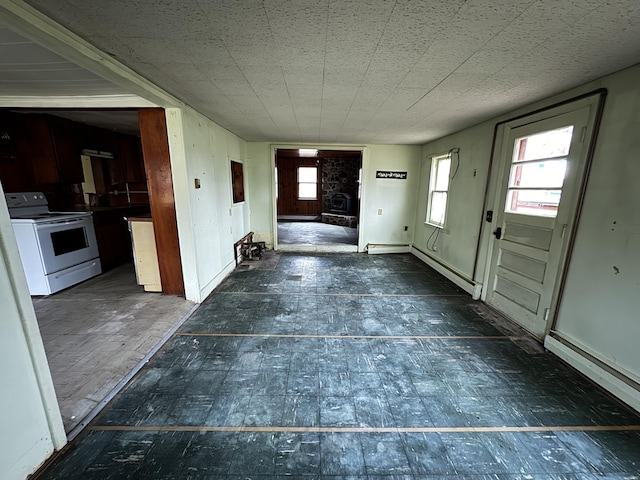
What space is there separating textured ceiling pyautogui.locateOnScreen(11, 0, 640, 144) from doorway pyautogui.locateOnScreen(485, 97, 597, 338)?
1.17ft

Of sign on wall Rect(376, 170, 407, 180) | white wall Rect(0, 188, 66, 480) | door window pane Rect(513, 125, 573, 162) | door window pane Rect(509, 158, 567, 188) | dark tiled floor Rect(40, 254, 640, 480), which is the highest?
door window pane Rect(513, 125, 573, 162)

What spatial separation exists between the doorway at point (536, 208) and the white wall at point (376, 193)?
96.4 inches

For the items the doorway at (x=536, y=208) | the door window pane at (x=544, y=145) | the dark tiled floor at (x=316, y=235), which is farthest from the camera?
the dark tiled floor at (x=316, y=235)

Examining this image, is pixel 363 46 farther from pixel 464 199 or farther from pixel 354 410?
pixel 464 199

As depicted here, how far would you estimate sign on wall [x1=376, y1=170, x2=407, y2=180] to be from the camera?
5.47 metres

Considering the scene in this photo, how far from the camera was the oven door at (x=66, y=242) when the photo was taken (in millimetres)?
3096

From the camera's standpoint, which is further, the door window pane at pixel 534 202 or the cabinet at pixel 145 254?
the cabinet at pixel 145 254

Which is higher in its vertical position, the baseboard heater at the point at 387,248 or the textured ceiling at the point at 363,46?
the textured ceiling at the point at 363,46

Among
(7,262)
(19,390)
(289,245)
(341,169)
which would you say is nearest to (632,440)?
(19,390)

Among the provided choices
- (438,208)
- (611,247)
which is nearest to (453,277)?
(438,208)

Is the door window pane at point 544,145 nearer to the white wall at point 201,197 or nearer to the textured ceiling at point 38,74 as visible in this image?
the white wall at point 201,197

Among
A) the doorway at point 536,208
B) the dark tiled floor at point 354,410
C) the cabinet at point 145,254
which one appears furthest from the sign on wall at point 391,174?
the cabinet at point 145,254

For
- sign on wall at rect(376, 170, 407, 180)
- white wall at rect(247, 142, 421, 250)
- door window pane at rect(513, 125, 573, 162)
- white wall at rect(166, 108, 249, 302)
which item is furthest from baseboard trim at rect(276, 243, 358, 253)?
door window pane at rect(513, 125, 573, 162)

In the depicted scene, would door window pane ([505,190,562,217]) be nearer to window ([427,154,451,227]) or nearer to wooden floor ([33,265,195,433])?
window ([427,154,451,227])
